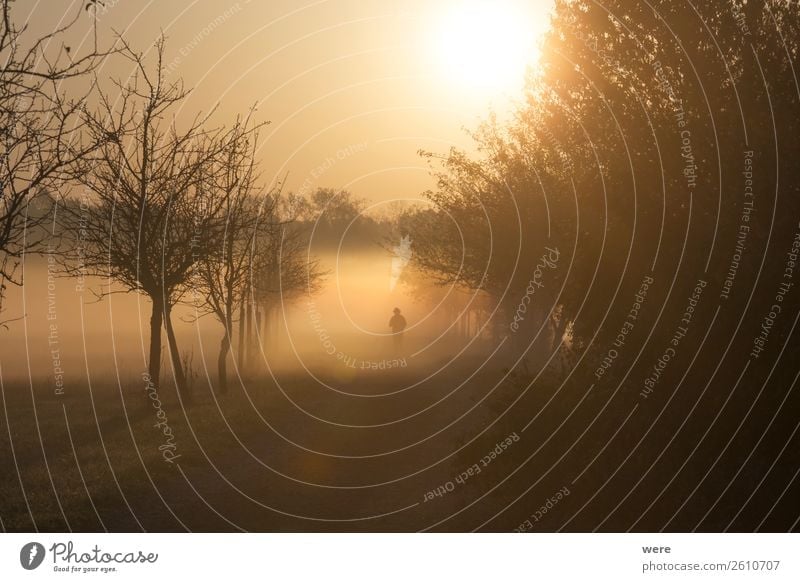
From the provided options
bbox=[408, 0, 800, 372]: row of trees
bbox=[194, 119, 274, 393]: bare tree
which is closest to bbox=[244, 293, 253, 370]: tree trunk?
bbox=[194, 119, 274, 393]: bare tree

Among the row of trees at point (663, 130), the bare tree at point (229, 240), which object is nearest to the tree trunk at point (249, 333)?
the bare tree at point (229, 240)

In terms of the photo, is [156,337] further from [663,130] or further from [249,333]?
[663,130]

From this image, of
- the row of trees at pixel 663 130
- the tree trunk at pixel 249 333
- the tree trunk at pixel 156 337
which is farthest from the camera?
the tree trunk at pixel 249 333

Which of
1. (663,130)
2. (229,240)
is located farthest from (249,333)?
(663,130)

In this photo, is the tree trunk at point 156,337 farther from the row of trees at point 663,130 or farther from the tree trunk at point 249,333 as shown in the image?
the row of trees at point 663,130

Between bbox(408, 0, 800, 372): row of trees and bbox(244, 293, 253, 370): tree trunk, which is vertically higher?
bbox(408, 0, 800, 372): row of trees

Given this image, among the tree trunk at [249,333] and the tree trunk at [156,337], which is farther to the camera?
the tree trunk at [249,333]

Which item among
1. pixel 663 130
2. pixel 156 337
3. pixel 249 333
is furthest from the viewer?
pixel 249 333

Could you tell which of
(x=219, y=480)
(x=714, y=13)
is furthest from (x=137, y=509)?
(x=714, y=13)

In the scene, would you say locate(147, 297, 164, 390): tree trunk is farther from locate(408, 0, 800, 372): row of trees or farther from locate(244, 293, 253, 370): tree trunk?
locate(408, 0, 800, 372): row of trees

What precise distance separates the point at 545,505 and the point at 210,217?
15897 mm

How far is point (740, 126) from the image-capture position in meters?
11.4

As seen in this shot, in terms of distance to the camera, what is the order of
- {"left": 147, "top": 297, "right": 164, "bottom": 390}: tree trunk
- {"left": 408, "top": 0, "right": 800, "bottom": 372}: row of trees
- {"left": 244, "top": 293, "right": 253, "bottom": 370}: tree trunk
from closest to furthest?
{"left": 408, "top": 0, "right": 800, "bottom": 372}: row of trees → {"left": 147, "top": 297, "right": 164, "bottom": 390}: tree trunk → {"left": 244, "top": 293, "right": 253, "bottom": 370}: tree trunk

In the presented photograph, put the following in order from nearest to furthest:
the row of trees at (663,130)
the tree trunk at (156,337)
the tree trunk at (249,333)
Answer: the row of trees at (663,130) → the tree trunk at (156,337) → the tree trunk at (249,333)
